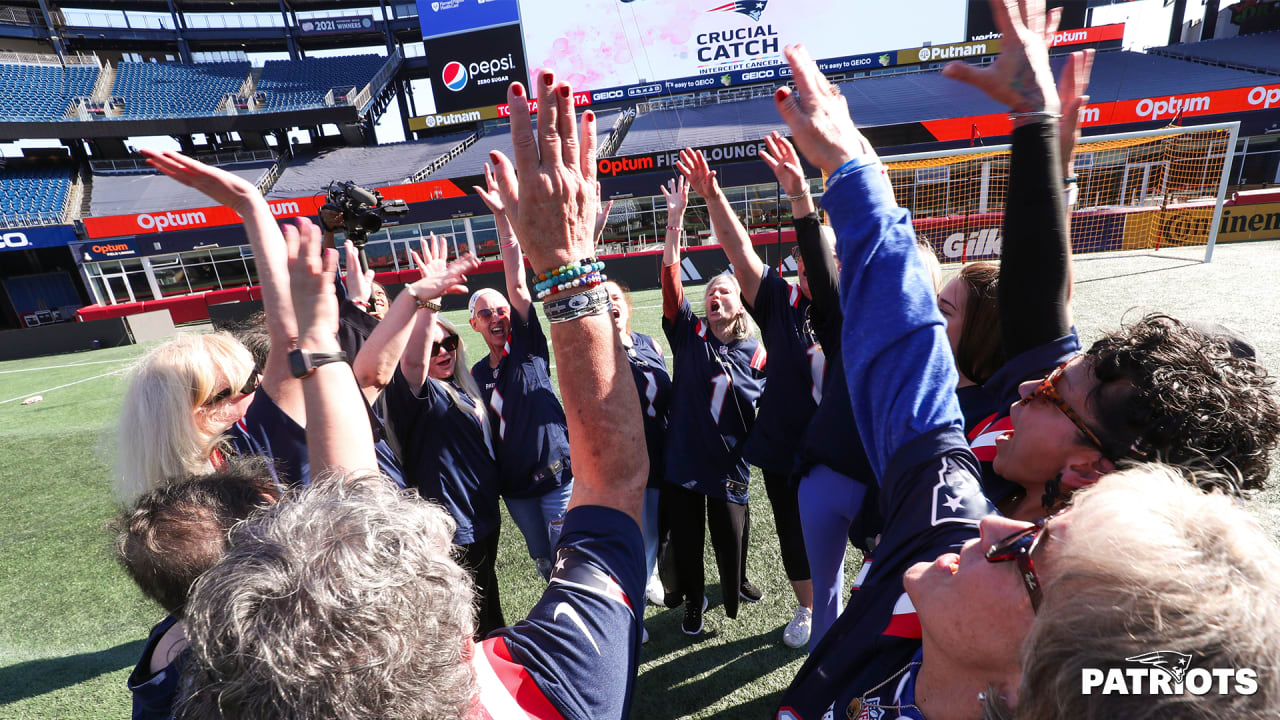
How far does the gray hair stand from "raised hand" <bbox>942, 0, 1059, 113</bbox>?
146cm

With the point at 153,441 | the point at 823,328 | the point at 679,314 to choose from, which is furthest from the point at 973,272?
the point at 153,441

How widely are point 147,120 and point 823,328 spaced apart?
34.8 meters

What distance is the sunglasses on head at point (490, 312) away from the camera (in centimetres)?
318

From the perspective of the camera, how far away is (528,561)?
3.84 metres

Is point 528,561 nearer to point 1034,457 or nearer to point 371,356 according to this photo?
point 371,356

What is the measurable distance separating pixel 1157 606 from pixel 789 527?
243 cm

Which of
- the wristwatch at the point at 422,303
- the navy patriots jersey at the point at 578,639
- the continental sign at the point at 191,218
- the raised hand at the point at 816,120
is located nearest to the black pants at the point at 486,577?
the wristwatch at the point at 422,303

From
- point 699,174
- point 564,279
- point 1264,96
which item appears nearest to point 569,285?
point 564,279

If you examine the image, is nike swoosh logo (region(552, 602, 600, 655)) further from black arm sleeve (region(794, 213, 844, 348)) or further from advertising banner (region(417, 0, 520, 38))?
advertising banner (region(417, 0, 520, 38))

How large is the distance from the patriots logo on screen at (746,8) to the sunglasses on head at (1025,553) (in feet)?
92.6

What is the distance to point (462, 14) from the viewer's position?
25.9m

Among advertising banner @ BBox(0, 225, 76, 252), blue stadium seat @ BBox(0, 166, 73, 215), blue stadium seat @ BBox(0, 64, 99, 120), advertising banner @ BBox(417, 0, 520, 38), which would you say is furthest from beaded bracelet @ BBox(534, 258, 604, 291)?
blue stadium seat @ BBox(0, 64, 99, 120)

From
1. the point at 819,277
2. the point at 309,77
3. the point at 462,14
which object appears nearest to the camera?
the point at 819,277

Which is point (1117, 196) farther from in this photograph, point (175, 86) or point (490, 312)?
point (175, 86)
